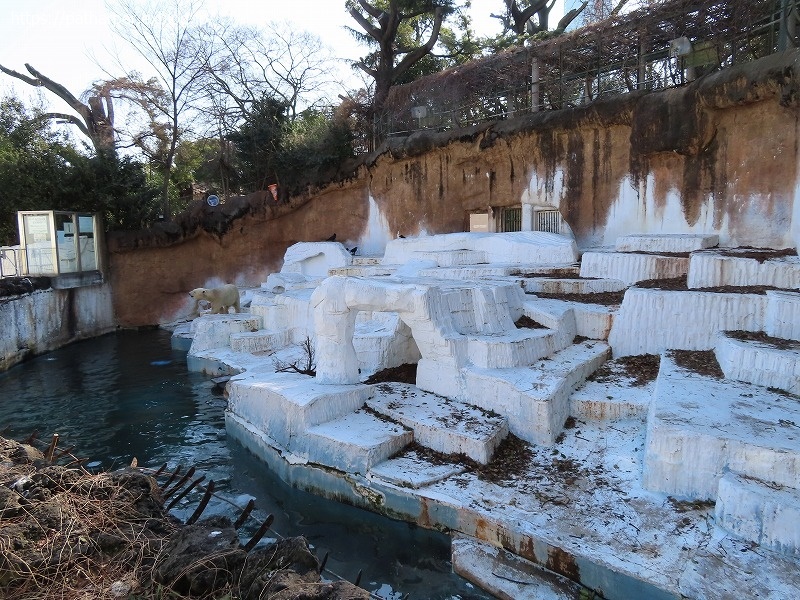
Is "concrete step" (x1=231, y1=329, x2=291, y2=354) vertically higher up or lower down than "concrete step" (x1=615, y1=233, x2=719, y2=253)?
lower down

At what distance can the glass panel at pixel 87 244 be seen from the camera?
58.3ft

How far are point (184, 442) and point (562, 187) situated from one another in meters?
10.8

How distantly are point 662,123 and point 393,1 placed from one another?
11478 millimetres

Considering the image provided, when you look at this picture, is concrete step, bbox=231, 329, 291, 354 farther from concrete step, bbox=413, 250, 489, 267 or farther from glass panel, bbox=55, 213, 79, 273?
glass panel, bbox=55, 213, 79, 273

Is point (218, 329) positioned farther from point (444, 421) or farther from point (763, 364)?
point (763, 364)

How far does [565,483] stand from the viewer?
5.92 metres

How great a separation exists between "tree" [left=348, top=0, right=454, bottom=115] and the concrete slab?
52.0 feet

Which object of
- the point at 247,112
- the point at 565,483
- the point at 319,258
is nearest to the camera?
the point at 565,483

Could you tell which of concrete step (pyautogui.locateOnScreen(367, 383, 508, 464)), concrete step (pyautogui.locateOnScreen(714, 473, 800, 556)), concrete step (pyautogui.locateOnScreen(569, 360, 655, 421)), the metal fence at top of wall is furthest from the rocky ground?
the metal fence at top of wall

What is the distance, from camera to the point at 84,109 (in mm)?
21859

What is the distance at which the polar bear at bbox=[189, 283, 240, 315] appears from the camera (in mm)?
15031

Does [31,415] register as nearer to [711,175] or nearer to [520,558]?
[520,558]

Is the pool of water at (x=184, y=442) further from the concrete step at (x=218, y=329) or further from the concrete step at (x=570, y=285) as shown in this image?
the concrete step at (x=570, y=285)

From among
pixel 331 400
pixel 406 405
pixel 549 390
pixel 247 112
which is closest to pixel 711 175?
pixel 549 390
